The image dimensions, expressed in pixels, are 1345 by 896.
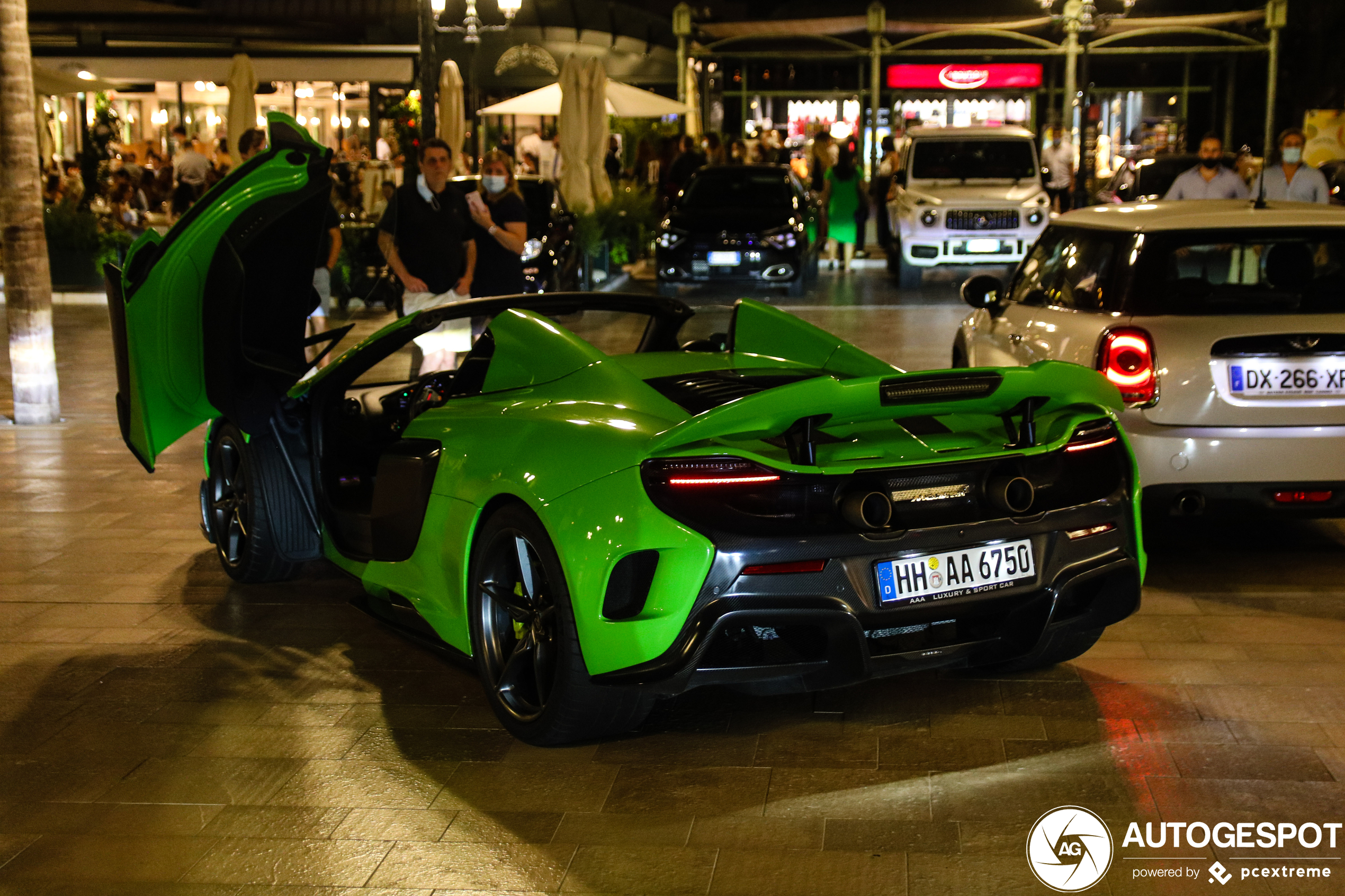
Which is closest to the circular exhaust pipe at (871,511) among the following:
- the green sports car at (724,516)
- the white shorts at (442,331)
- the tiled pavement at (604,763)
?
the green sports car at (724,516)

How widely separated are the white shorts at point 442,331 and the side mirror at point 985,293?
275cm

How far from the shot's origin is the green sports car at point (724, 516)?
397 centimetres

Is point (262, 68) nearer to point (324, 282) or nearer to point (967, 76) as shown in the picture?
point (967, 76)

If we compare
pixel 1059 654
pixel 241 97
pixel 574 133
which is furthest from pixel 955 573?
pixel 241 97

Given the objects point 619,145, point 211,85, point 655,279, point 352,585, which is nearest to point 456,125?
point 655,279

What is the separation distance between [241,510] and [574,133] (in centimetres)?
1425

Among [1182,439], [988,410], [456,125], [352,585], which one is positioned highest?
[456,125]

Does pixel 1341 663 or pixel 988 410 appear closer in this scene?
pixel 988 410

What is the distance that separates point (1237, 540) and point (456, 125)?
48.9 feet

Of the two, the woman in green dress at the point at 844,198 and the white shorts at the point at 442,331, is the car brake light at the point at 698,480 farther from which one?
the woman in green dress at the point at 844,198

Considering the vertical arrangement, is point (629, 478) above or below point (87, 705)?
above

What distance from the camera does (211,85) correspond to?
36.2 m

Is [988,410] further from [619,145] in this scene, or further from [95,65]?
[95,65]

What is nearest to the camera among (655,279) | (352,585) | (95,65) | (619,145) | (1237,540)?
(352,585)
